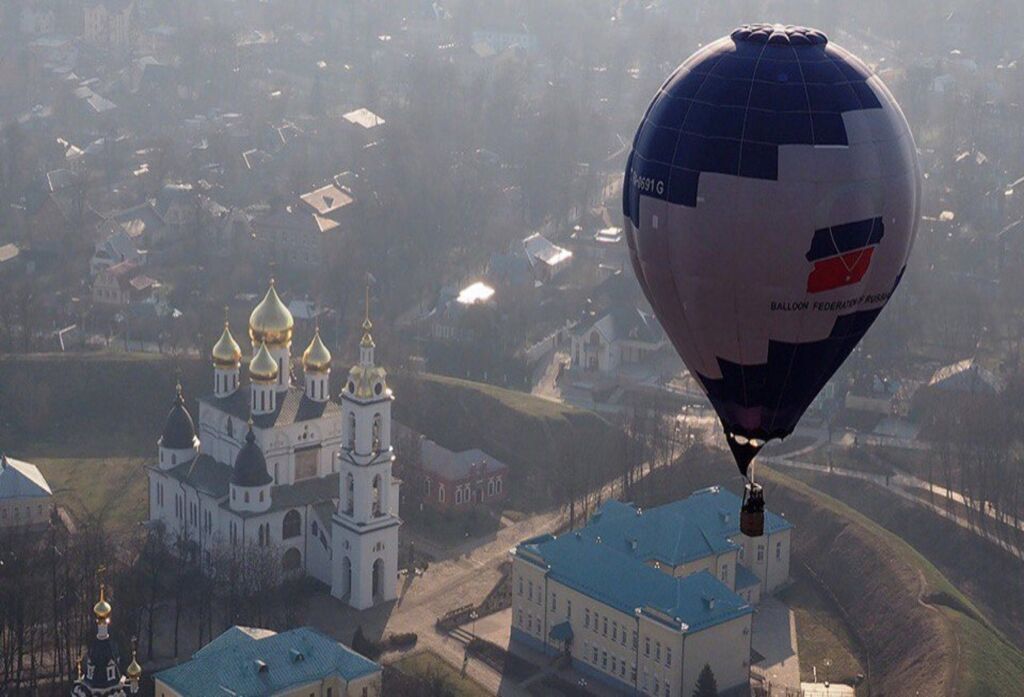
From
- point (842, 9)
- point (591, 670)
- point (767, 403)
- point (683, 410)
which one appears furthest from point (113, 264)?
point (842, 9)

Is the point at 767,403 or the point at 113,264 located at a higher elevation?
the point at 767,403

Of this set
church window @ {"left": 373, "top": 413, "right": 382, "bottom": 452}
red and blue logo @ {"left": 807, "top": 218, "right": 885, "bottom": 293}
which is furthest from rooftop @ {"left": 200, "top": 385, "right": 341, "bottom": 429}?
red and blue logo @ {"left": 807, "top": 218, "right": 885, "bottom": 293}

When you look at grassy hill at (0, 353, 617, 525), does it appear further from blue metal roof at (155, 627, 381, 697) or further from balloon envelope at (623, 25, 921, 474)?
balloon envelope at (623, 25, 921, 474)

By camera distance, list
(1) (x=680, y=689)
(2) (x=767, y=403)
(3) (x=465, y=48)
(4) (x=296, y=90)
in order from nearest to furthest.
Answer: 1. (2) (x=767, y=403)
2. (1) (x=680, y=689)
3. (4) (x=296, y=90)
4. (3) (x=465, y=48)

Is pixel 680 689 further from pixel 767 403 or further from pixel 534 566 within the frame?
pixel 767 403

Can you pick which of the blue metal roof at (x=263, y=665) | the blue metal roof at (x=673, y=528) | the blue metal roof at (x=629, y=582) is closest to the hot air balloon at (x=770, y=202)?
the blue metal roof at (x=263, y=665)

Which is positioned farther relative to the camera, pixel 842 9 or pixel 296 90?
pixel 842 9

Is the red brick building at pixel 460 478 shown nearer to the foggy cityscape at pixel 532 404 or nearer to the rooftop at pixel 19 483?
the foggy cityscape at pixel 532 404

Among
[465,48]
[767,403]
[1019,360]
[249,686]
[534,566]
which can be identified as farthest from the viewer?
[465,48]
